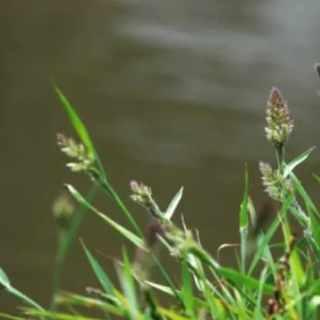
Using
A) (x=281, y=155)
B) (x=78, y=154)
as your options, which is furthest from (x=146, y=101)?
(x=78, y=154)

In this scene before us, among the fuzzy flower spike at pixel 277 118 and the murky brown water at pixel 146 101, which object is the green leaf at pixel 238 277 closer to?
the fuzzy flower spike at pixel 277 118

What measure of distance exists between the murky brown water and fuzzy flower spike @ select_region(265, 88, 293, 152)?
185cm

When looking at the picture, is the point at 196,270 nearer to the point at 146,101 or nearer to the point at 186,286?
the point at 186,286

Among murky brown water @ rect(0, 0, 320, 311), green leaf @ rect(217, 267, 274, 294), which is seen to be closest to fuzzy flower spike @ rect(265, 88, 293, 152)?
green leaf @ rect(217, 267, 274, 294)

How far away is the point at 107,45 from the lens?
Answer: 176 inches

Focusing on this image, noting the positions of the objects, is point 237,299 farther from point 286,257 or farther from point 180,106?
point 180,106

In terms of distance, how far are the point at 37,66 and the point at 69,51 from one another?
0.21 metres

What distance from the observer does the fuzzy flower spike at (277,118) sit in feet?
3.57

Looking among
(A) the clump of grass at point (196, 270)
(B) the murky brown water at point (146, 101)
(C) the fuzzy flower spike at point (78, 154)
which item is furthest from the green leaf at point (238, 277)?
(B) the murky brown water at point (146, 101)

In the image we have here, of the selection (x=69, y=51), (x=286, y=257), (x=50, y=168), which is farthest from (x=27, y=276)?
(x=286, y=257)

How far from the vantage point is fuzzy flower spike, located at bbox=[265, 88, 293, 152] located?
1089 mm

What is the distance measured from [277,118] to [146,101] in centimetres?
300

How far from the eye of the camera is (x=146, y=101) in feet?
13.4

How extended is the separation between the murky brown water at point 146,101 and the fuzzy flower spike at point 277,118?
1850 millimetres
